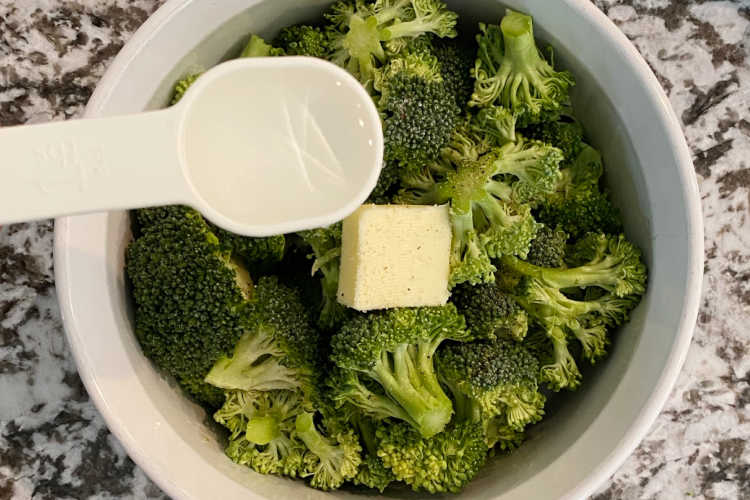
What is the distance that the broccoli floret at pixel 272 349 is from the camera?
4.55 ft

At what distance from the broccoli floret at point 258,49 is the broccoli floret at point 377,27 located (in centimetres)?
11

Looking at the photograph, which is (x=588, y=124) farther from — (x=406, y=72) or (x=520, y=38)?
(x=406, y=72)

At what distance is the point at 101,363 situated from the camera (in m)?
1.30

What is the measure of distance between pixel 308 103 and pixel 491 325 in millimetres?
540

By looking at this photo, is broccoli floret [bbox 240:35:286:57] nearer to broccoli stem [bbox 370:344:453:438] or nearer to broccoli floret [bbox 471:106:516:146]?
broccoli floret [bbox 471:106:516:146]

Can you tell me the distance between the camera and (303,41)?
1.42m

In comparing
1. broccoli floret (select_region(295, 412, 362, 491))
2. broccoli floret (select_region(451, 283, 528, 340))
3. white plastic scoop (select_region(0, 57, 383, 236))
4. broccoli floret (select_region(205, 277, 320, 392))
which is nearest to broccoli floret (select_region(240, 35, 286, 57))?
white plastic scoop (select_region(0, 57, 383, 236))

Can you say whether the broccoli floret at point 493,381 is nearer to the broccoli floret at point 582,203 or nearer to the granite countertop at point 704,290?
the broccoli floret at point 582,203

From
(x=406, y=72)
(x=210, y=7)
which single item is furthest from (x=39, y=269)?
(x=406, y=72)

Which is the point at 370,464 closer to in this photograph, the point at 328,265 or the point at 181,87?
the point at 328,265

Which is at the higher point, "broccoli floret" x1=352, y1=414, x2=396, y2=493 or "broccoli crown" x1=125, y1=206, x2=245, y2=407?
"broccoli crown" x1=125, y1=206, x2=245, y2=407

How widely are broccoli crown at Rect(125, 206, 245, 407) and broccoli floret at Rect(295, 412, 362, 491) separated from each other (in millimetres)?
231

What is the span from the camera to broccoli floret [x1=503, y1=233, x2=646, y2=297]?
1.42 meters

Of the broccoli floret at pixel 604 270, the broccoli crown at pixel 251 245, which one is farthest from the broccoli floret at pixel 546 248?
the broccoli crown at pixel 251 245
